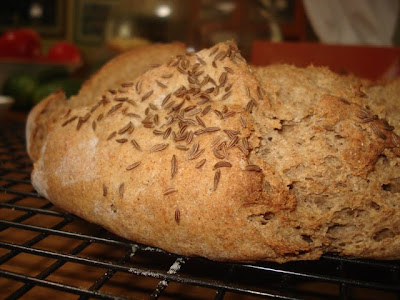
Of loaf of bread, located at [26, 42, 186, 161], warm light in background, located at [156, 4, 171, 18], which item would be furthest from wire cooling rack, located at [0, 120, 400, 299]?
warm light in background, located at [156, 4, 171, 18]

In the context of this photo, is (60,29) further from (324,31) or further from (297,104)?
(297,104)

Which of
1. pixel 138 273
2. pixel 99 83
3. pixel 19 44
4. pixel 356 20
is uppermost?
pixel 356 20

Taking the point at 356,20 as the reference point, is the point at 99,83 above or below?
below

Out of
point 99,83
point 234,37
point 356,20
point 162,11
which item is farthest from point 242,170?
point 162,11

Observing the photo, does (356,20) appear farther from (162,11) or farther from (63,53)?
(63,53)

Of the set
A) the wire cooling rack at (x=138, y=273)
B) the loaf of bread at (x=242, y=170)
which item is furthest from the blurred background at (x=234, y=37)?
the wire cooling rack at (x=138, y=273)

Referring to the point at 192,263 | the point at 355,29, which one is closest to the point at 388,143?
the point at 192,263

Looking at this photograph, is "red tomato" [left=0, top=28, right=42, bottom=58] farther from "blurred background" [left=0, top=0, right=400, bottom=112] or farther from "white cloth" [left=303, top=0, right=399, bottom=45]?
"white cloth" [left=303, top=0, right=399, bottom=45]
